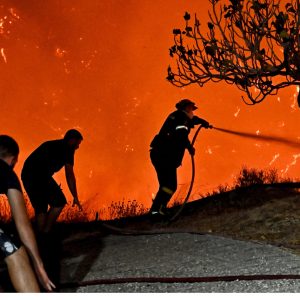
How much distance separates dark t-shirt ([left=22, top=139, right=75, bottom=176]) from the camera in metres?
7.65

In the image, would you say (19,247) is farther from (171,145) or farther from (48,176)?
(171,145)

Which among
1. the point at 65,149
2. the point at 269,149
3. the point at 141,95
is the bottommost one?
the point at 65,149

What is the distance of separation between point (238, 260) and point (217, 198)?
4532 millimetres

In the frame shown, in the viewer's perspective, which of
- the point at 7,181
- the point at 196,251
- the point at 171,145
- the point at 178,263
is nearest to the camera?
the point at 7,181

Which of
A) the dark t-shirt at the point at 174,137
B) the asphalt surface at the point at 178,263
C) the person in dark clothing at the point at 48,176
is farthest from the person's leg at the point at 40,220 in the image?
the dark t-shirt at the point at 174,137

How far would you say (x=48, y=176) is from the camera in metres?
7.61

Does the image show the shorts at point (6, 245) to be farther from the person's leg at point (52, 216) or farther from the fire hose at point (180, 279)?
the person's leg at point (52, 216)

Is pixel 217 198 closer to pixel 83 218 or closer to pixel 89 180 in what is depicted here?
pixel 83 218

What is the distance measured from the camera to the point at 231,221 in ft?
27.7

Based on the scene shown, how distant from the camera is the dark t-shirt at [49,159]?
765 cm

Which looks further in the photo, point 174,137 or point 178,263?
point 174,137

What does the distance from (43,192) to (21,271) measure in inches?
164

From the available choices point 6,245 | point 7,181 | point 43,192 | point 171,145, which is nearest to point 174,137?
point 171,145

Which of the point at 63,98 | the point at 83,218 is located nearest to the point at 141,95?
the point at 63,98
